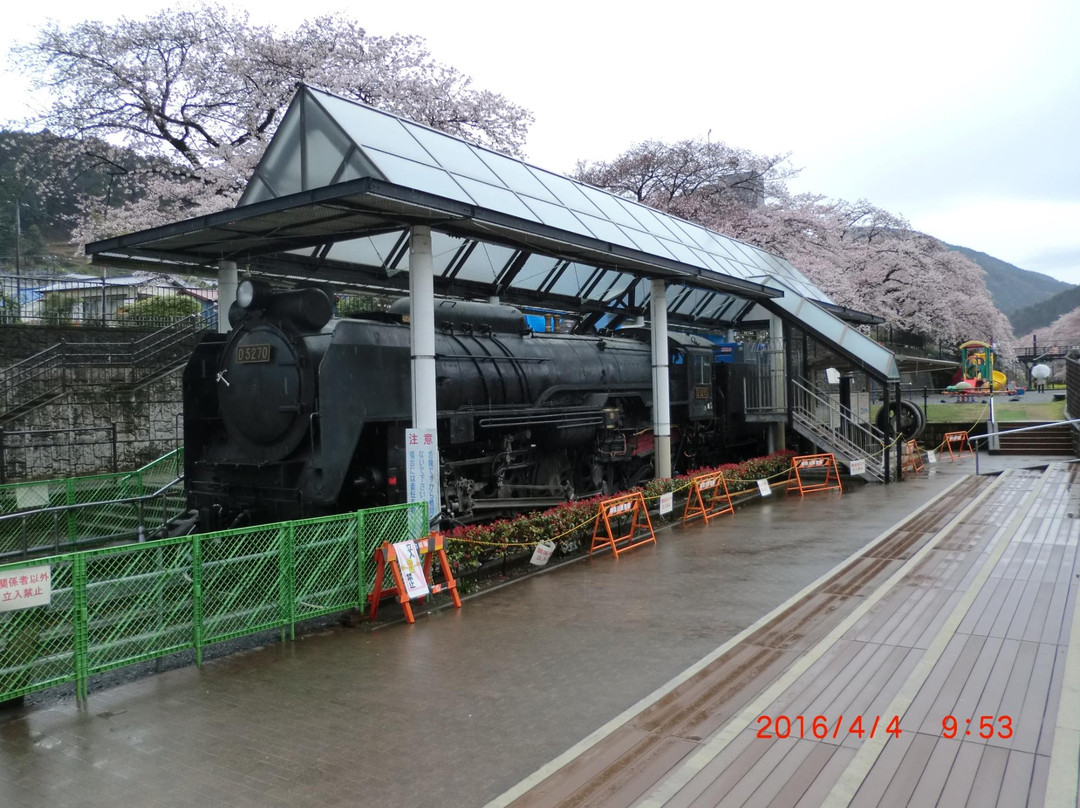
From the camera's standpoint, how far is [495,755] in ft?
15.2

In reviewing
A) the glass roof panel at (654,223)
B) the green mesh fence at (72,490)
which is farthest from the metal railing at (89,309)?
the glass roof panel at (654,223)

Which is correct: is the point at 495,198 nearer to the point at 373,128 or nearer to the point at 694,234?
the point at 373,128

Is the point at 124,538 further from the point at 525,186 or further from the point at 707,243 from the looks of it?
the point at 707,243

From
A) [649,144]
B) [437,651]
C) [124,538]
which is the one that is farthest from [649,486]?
[649,144]

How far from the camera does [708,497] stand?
14.1 metres

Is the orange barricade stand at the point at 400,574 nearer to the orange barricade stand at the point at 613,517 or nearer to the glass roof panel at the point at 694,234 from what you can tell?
the orange barricade stand at the point at 613,517

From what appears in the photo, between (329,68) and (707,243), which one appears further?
(329,68)

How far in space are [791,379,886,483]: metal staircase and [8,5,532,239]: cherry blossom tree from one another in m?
14.5

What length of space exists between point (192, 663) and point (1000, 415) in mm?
30269

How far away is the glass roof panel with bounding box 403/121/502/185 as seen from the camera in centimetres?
992

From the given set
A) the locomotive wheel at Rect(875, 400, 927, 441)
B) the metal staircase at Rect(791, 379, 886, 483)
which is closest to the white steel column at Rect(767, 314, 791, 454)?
the metal staircase at Rect(791, 379, 886, 483)

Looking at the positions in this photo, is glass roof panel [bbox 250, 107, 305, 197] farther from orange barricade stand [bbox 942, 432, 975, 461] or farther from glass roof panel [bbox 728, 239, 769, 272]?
orange barricade stand [bbox 942, 432, 975, 461]

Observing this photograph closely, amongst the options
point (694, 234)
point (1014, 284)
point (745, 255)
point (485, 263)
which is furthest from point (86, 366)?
point (1014, 284)
